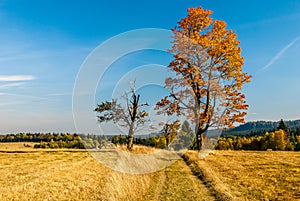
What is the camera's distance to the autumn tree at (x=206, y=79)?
25328 mm

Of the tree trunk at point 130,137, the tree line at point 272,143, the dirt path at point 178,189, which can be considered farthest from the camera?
the tree line at point 272,143

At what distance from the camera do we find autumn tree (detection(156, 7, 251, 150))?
2533 cm

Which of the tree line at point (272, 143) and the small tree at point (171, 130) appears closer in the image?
the small tree at point (171, 130)

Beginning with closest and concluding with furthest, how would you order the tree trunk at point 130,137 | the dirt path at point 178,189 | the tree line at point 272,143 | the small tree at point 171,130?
the dirt path at point 178,189 < the tree trunk at point 130,137 < the small tree at point 171,130 < the tree line at point 272,143

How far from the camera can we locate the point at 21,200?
26.6ft

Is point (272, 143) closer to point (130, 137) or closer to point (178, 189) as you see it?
point (130, 137)

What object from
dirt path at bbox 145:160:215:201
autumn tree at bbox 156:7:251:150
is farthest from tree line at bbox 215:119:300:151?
dirt path at bbox 145:160:215:201

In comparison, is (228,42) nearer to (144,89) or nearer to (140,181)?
(144,89)

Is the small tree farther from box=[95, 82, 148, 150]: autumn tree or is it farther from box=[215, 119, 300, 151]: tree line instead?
box=[215, 119, 300, 151]: tree line

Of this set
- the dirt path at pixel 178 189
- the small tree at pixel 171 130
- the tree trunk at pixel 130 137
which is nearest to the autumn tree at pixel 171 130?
the small tree at pixel 171 130

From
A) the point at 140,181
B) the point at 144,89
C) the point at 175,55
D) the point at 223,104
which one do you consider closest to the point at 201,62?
Answer: the point at 175,55

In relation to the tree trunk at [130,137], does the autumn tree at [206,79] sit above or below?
above

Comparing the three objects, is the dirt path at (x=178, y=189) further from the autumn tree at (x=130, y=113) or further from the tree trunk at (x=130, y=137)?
the autumn tree at (x=130, y=113)

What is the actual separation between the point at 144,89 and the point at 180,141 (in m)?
6.95
